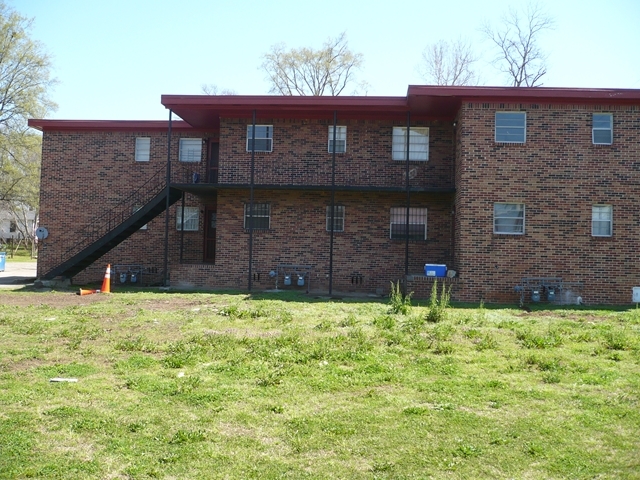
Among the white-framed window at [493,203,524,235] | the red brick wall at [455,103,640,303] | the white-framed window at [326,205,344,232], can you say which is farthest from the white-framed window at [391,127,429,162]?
the white-framed window at [493,203,524,235]

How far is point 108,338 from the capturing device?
361 inches

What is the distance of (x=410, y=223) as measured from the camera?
19109 millimetres

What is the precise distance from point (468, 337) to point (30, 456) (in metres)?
6.94

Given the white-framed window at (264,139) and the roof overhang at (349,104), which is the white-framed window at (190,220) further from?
the white-framed window at (264,139)

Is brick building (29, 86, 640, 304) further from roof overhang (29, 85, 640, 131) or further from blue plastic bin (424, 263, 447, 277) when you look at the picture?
blue plastic bin (424, 263, 447, 277)

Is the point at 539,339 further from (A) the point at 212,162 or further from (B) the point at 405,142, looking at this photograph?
(A) the point at 212,162

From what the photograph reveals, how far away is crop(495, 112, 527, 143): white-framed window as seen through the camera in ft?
54.1

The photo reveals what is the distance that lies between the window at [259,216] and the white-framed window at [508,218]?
7607mm

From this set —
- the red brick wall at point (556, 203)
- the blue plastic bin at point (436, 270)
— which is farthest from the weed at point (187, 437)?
the red brick wall at point (556, 203)

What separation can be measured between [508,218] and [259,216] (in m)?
8.31

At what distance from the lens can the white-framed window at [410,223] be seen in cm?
1902


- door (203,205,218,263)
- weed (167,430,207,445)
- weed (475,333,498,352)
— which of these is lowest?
weed (167,430,207,445)

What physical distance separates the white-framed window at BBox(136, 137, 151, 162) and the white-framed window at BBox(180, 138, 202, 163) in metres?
1.30

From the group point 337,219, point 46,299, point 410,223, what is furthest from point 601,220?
point 46,299
